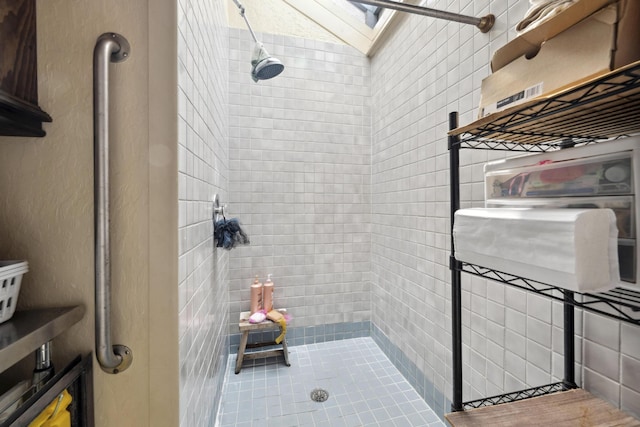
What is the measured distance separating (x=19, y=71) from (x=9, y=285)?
1.45 feet

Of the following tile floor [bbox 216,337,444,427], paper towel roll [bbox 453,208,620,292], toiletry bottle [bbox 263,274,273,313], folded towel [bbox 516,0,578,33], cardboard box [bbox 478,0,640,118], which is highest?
folded towel [bbox 516,0,578,33]

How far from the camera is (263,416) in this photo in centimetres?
143

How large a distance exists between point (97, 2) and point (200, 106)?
0.39 metres

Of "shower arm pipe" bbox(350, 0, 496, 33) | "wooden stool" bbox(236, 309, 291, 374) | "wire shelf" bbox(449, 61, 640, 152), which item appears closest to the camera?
"wire shelf" bbox(449, 61, 640, 152)

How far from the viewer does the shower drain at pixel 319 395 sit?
5.06 feet

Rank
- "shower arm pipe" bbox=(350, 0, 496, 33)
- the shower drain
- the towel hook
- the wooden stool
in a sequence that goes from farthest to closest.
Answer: the wooden stool → the shower drain → the towel hook → "shower arm pipe" bbox=(350, 0, 496, 33)

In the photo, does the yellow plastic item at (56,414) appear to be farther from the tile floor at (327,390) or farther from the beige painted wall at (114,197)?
the tile floor at (327,390)

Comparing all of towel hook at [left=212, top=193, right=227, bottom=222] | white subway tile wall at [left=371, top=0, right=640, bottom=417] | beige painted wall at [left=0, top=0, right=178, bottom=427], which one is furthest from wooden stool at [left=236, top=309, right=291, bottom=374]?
beige painted wall at [left=0, top=0, right=178, bottom=427]

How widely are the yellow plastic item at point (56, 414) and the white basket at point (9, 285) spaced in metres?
0.19

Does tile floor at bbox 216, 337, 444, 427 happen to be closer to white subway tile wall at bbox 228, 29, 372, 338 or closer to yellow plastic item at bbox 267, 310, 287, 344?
yellow plastic item at bbox 267, 310, 287, 344

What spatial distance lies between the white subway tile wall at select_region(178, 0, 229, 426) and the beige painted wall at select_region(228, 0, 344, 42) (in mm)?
925

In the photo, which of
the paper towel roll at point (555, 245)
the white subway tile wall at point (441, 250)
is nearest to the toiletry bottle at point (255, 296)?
the white subway tile wall at point (441, 250)

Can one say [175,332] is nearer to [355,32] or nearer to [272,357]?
[272,357]

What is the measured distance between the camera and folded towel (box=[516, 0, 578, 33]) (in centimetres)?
52
